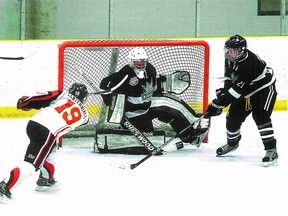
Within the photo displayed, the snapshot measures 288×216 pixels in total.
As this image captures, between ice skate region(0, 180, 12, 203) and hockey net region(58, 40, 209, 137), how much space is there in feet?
4.83

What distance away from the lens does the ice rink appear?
3.04 meters

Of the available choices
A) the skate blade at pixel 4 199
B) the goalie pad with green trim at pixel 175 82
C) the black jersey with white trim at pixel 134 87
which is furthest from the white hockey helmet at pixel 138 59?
the skate blade at pixel 4 199

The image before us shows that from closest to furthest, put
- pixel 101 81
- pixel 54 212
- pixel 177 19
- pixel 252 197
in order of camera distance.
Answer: pixel 54 212, pixel 252 197, pixel 101 81, pixel 177 19

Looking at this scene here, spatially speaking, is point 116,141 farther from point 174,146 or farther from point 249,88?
point 249,88

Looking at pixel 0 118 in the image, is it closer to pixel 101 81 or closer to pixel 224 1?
pixel 101 81

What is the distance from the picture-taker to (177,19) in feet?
22.1

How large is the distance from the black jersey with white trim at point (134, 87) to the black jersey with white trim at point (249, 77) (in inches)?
23.3

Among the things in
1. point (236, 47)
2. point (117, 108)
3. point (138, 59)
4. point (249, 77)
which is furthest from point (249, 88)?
point (117, 108)

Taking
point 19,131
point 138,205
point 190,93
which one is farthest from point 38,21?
point 138,205

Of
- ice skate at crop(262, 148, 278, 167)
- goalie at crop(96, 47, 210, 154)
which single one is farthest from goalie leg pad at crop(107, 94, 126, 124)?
ice skate at crop(262, 148, 278, 167)

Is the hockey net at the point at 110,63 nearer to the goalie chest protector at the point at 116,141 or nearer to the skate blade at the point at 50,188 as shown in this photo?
the goalie chest protector at the point at 116,141

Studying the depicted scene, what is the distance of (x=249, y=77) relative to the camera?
385cm

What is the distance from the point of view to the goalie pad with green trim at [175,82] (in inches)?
176

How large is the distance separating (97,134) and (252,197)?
128 cm
